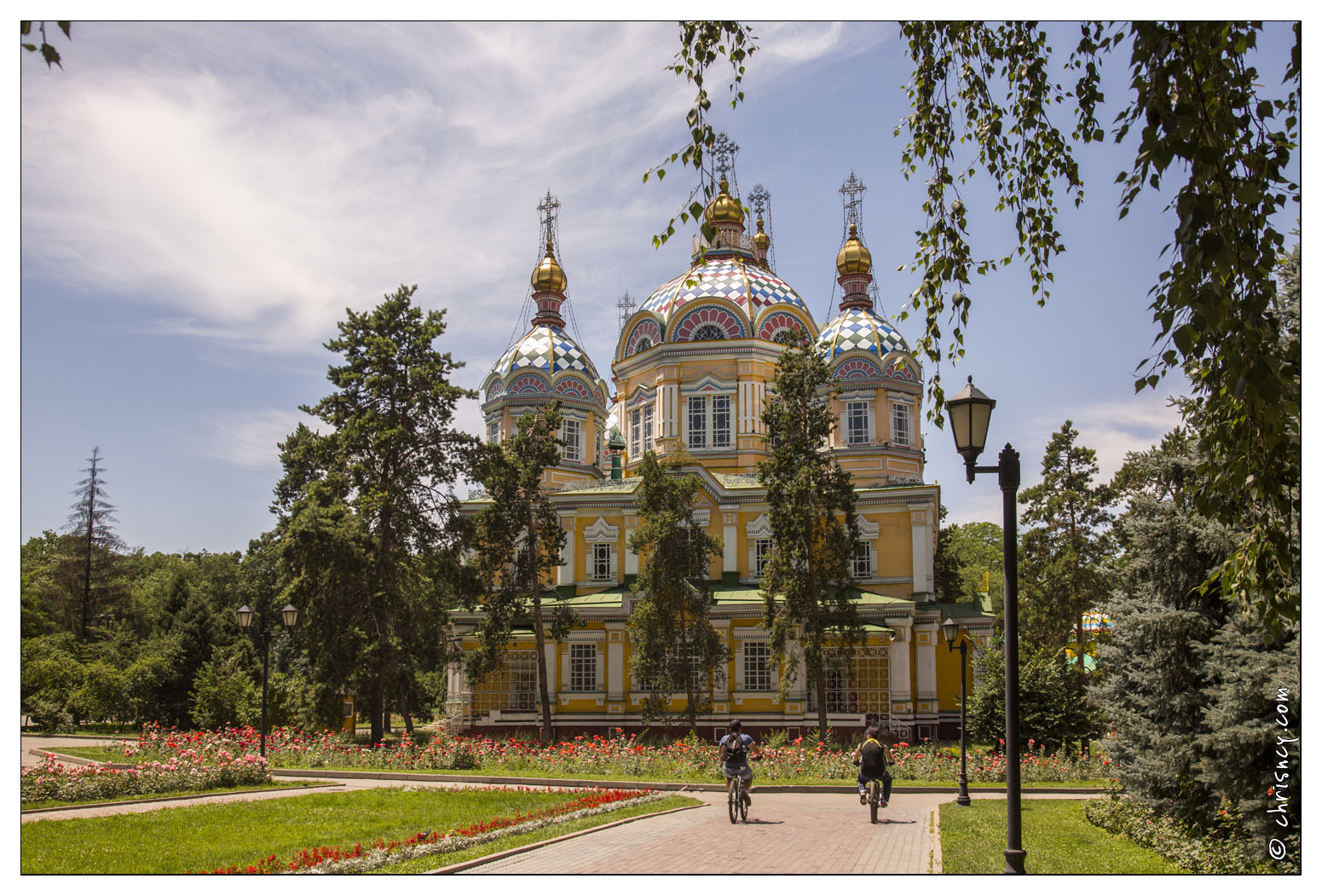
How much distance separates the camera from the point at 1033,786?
59.5 feet

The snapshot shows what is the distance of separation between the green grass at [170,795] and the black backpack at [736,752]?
787cm

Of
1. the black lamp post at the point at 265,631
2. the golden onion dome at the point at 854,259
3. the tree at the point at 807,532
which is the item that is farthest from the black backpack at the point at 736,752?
the golden onion dome at the point at 854,259

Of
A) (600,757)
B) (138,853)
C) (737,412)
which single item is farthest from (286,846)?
(737,412)

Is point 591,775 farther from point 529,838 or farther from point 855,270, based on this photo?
point 855,270

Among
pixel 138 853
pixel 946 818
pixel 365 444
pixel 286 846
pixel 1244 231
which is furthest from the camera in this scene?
pixel 365 444

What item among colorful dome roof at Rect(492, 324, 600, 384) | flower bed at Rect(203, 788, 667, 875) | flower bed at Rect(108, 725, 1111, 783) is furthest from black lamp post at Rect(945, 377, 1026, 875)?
colorful dome roof at Rect(492, 324, 600, 384)

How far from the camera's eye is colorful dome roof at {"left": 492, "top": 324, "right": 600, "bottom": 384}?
37.9 m

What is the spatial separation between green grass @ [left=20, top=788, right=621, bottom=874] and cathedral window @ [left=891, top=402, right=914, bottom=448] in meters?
21.5

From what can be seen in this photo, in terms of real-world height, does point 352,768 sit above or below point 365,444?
below

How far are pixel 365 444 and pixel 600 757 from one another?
33.8 ft

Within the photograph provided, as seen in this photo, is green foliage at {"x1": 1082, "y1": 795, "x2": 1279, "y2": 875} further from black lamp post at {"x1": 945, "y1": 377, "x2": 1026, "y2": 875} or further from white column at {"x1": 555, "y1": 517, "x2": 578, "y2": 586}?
white column at {"x1": 555, "y1": 517, "x2": 578, "y2": 586}

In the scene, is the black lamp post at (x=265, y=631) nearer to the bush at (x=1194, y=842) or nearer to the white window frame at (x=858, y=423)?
the bush at (x=1194, y=842)

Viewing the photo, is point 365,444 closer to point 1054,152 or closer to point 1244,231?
point 1054,152

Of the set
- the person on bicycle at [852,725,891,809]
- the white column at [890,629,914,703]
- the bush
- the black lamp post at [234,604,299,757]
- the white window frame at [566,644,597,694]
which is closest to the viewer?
the bush
